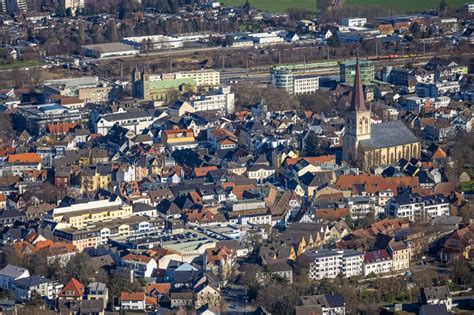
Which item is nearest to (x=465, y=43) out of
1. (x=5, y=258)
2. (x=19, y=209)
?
(x=19, y=209)

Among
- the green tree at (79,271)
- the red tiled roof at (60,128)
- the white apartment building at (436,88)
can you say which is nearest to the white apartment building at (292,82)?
the white apartment building at (436,88)

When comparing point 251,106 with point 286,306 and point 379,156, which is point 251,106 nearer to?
point 379,156

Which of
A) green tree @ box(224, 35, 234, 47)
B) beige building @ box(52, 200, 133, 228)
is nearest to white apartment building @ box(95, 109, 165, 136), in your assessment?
beige building @ box(52, 200, 133, 228)

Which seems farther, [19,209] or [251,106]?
[251,106]

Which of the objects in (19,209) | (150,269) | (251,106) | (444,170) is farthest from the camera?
(251,106)

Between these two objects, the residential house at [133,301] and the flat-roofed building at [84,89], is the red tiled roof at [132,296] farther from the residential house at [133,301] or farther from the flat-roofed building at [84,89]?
the flat-roofed building at [84,89]

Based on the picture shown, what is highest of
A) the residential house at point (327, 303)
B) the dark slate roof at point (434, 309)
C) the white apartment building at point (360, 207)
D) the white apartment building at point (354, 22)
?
the residential house at point (327, 303)
